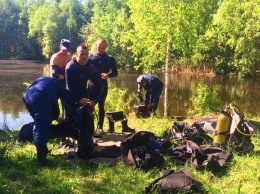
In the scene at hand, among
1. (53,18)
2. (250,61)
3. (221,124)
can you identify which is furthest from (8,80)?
(53,18)

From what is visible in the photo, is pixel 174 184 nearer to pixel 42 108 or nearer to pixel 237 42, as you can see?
pixel 42 108

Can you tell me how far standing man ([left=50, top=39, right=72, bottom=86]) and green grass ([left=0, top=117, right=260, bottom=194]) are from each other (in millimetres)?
1671

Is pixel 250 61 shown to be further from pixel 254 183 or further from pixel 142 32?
pixel 254 183

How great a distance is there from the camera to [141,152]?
4324 mm

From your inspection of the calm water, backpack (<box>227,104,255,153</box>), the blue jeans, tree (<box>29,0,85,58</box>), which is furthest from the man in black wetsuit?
tree (<box>29,0,85,58</box>)

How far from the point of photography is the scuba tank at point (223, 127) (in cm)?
484

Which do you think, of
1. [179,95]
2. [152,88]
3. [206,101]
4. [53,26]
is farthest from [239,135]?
[53,26]

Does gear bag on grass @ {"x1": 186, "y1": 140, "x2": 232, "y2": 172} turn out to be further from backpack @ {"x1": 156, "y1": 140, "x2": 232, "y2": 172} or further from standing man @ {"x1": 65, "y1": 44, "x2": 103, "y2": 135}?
standing man @ {"x1": 65, "y1": 44, "x2": 103, "y2": 135}

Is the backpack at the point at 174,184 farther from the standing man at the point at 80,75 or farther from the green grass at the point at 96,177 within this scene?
the standing man at the point at 80,75

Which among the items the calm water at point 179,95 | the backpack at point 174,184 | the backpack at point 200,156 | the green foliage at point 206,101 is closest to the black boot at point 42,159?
the backpack at point 174,184

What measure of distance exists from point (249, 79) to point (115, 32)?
16.9m

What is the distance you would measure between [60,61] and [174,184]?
348 centimetres

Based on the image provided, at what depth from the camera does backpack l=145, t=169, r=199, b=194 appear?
3350 millimetres

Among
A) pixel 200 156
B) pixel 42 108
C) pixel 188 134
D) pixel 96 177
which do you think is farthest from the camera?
pixel 188 134
